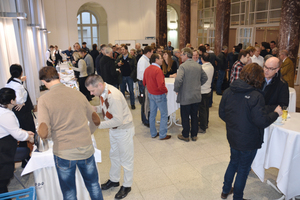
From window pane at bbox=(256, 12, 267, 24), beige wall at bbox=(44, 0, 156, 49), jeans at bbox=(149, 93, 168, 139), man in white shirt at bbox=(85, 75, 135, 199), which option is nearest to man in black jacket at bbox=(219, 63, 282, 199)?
man in white shirt at bbox=(85, 75, 135, 199)

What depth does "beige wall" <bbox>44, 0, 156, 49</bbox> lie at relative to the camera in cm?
1395

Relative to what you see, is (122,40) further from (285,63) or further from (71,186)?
(71,186)

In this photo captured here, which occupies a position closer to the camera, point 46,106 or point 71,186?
point 46,106

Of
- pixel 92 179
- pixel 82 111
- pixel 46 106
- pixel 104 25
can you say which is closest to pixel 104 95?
pixel 82 111

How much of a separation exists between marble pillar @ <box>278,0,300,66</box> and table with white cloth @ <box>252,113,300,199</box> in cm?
336

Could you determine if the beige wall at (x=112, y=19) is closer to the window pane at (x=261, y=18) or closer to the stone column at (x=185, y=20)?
the stone column at (x=185, y=20)

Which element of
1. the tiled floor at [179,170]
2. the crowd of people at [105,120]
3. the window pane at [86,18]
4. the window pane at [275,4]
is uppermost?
the window pane at [86,18]

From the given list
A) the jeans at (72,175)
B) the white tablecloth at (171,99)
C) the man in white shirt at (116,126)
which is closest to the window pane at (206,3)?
the white tablecloth at (171,99)

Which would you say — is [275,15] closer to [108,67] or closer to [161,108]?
[108,67]

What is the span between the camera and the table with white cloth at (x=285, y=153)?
2.37 m

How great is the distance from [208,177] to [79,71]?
4686 mm

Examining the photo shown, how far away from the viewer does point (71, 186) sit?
2002mm

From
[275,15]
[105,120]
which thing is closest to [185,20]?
[275,15]

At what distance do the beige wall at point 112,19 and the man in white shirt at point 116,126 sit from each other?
43.3ft
